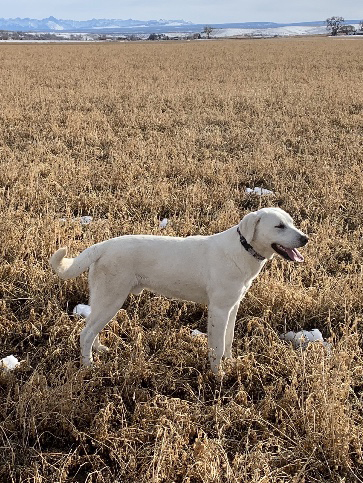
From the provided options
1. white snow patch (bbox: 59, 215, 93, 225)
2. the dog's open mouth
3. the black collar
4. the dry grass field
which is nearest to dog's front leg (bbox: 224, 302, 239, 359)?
the dry grass field

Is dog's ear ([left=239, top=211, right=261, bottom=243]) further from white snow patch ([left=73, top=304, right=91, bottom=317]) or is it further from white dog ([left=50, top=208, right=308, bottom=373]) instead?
white snow patch ([left=73, top=304, right=91, bottom=317])

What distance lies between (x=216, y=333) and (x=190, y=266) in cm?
56

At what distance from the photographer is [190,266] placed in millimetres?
3553

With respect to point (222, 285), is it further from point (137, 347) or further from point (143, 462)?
point (143, 462)

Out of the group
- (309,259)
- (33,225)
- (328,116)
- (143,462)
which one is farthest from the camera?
(328,116)

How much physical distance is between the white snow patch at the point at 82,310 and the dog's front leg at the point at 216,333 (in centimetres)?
128

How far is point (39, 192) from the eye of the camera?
6832mm

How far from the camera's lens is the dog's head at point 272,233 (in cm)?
344

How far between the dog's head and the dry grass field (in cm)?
74

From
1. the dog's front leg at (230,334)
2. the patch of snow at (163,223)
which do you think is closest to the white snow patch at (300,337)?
the dog's front leg at (230,334)

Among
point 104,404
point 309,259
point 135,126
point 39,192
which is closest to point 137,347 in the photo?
point 104,404

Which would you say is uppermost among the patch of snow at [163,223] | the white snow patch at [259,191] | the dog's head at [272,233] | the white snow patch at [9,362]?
Result: the dog's head at [272,233]

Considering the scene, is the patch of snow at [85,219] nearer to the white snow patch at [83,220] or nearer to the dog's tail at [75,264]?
the white snow patch at [83,220]

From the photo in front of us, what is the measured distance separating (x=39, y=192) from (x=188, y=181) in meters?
2.54
